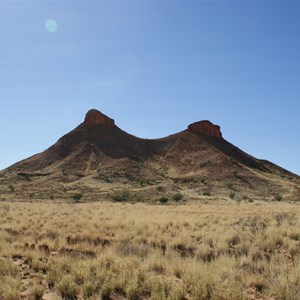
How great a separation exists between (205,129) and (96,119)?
119 feet

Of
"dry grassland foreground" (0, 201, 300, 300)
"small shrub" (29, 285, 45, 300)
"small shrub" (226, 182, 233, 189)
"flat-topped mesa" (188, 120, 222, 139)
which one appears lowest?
"small shrub" (29, 285, 45, 300)

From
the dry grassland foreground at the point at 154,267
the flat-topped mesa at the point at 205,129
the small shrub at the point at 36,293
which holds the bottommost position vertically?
the small shrub at the point at 36,293

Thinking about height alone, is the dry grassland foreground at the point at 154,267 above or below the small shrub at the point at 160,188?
below

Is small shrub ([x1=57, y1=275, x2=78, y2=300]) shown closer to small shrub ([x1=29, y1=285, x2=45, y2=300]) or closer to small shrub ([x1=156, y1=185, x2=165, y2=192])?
small shrub ([x1=29, y1=285, x2=45, y2=300])

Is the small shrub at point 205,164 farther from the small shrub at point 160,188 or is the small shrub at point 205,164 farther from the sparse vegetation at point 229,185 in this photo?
the small shrub at point 160,188

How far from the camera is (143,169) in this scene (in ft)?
302

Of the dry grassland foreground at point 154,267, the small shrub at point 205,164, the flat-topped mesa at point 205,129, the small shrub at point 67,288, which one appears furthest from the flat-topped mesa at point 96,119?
the small shrub at point 67,288

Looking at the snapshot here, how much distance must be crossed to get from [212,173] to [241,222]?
251 ft

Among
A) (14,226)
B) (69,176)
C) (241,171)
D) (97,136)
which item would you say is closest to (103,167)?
(69,176)

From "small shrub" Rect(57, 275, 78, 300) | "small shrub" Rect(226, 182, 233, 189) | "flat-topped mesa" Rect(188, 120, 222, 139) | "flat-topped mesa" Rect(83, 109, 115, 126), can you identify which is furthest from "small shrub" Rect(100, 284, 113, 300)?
"flat-topped mesa" Rect(188, 120, 222, 139)

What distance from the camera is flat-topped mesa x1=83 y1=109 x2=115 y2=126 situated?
4724 inches

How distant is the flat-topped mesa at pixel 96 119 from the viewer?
120000mm

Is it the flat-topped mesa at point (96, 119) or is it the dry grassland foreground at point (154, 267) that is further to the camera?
the flat-topped mesa at point (96, 119)

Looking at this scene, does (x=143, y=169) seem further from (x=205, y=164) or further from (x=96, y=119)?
(x=96, y=119)
